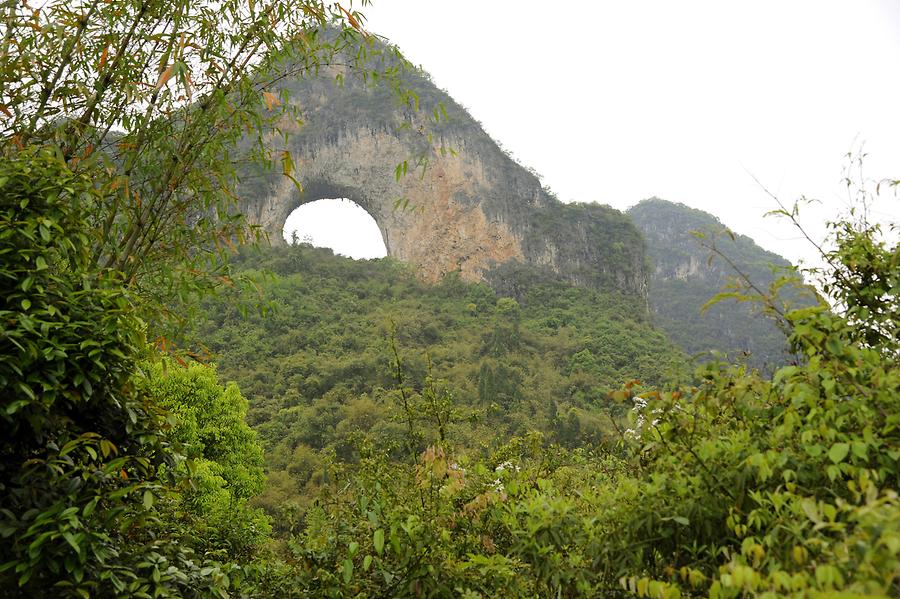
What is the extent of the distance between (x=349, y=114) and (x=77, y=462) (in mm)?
62795

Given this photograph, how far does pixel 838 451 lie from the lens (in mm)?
1607

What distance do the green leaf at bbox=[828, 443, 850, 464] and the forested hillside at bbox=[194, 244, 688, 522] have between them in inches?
570

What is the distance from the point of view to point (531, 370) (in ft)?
130

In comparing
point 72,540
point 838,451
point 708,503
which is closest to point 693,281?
point 708,503

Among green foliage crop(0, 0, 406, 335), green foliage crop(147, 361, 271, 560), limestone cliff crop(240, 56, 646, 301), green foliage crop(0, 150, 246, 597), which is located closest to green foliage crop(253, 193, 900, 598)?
green foliage crop(0, 150, 246, 597)

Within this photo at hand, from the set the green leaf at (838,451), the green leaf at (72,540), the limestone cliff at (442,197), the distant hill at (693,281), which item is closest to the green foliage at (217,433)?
the green leaf at (72,540)

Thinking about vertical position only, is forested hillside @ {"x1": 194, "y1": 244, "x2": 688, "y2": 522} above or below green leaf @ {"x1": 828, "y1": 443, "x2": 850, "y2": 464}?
below

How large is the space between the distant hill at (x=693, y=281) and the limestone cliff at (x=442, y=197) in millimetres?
7430

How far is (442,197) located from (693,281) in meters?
51.5

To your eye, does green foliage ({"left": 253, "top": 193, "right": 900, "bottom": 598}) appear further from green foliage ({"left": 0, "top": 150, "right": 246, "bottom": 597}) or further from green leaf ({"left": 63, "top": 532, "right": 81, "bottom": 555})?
green leaf ({"left": 63, "top": 532, "right": 81, "bottom": 555})

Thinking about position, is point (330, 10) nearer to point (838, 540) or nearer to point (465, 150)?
point (838, 540)

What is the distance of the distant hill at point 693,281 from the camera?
69.9 meters

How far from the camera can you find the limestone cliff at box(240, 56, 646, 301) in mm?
56781


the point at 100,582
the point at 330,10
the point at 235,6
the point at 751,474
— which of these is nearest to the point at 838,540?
the point at 751,474
